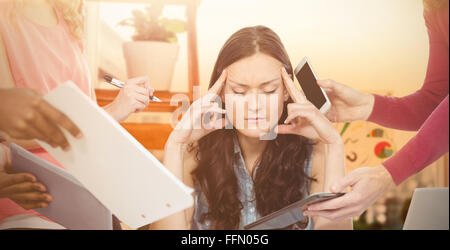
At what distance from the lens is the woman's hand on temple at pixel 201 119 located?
97 cm

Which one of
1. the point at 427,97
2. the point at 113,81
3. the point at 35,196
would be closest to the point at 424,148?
the point at 427,97

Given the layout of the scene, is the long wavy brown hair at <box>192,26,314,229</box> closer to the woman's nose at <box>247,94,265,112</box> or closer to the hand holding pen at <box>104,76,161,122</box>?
the woman's nose at <box>247,94,265,112</box>

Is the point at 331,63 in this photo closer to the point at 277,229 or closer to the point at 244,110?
the point at 244,110

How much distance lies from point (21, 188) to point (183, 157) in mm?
383

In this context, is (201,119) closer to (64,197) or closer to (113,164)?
(113,164)

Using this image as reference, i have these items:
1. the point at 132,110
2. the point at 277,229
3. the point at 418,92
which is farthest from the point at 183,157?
the point at 418,92

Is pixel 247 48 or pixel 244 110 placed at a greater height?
pixel 247 48

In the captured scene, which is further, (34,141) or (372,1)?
(372,1)

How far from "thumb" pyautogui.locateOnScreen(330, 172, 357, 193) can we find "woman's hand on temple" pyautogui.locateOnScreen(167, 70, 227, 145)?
1.01 feet

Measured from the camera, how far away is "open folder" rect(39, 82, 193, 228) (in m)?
0.81

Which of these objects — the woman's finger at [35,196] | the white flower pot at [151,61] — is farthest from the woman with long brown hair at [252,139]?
the woman's finger at [35,196]

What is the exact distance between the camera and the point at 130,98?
986 mm

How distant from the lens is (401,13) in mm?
1012
